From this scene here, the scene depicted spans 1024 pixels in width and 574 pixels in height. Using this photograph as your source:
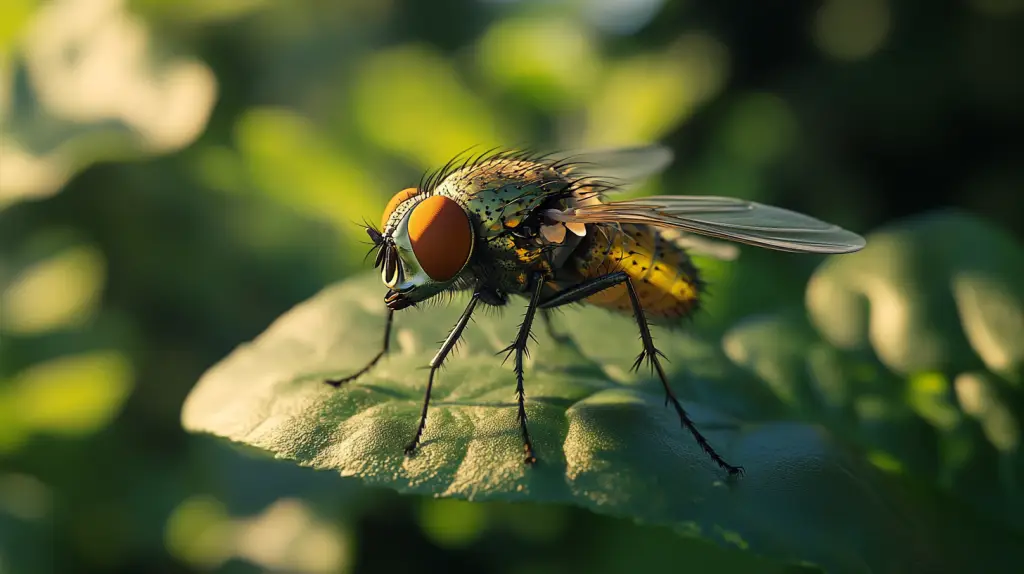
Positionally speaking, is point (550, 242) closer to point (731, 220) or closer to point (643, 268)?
point (643, 268)

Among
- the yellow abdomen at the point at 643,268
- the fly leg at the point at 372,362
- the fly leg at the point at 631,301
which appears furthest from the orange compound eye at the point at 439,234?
the yellow abdomen at the point at 643,268

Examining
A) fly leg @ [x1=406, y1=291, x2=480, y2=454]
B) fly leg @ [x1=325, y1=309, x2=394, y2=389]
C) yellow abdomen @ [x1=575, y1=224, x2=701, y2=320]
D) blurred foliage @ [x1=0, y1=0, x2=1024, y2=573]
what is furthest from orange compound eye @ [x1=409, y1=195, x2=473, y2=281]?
blurred foliage @ [x1=0, y1=0, x2=1024, y2=573]

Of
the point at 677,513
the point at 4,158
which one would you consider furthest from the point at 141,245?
the point at 677,513

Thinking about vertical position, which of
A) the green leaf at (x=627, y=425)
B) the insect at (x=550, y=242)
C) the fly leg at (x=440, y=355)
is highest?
the insect at (x=550, y=242)

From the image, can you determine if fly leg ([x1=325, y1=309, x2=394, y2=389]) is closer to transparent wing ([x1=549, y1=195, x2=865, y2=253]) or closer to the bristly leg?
the bristly leg

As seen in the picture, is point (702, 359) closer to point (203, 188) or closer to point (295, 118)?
point (295, 118)

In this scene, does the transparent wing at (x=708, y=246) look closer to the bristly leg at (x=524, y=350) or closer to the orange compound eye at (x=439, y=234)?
the bristly leg at (x=524, y=350)
